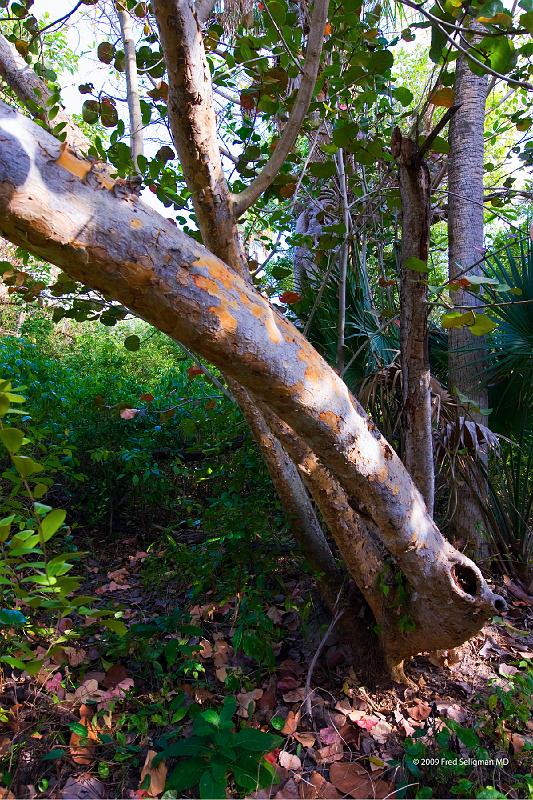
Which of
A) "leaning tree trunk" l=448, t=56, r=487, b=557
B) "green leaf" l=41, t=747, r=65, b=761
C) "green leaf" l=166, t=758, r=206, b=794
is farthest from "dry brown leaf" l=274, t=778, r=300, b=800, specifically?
"leaning tree trunk" l=448, t=56, r=487, b=557

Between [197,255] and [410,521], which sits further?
[410,521]

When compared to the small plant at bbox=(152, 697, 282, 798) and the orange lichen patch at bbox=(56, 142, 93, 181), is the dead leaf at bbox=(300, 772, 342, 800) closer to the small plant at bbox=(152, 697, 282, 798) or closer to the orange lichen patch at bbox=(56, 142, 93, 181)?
the small plant at bbox=(152, 697, 282, 798)

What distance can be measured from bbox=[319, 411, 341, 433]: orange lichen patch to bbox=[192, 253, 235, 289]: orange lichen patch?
42 centimetres

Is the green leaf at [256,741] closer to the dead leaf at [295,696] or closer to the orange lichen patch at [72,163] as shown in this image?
the dead leaf at [295,696]

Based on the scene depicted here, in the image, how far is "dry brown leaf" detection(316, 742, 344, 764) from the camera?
2012mm

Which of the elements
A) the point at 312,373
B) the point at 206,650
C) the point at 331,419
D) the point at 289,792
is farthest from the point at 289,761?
the point at 312,373

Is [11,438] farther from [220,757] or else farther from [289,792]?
[289,792]

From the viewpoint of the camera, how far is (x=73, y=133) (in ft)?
7.93

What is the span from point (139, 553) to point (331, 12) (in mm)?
3114

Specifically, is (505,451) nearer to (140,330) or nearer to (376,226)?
(376,226)

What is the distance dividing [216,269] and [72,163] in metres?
0.37

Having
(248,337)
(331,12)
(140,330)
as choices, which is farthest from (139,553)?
(140,330)

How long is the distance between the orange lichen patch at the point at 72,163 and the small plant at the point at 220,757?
1.72 meters

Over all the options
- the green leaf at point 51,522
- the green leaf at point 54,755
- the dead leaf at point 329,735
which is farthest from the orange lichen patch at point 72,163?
the dead leaf at point 329,735
